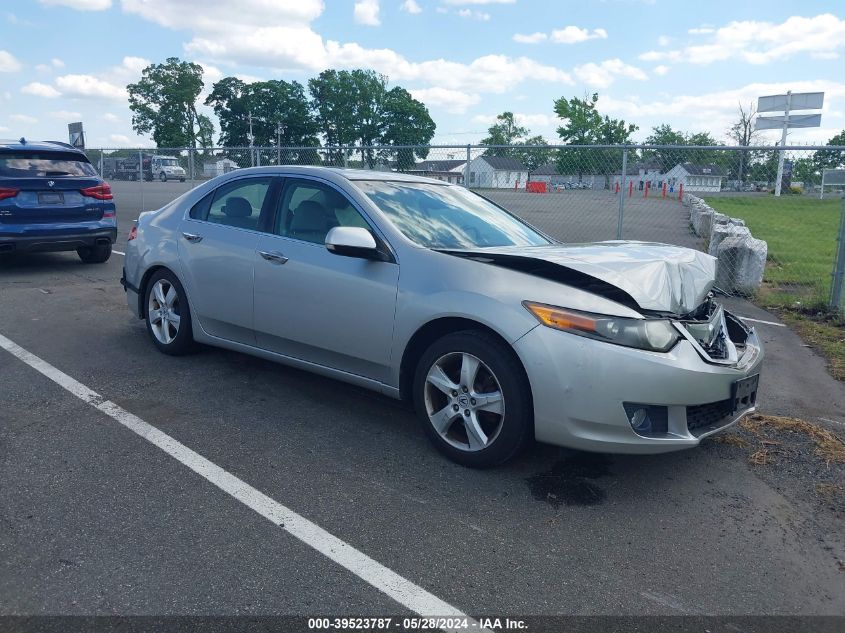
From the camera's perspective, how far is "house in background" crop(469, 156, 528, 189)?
11208 mm

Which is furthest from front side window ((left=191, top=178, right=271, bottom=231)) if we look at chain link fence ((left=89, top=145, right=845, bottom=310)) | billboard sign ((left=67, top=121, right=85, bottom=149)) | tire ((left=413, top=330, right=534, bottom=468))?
billboard sign ((left=67, top=121, right=85, bottom=149))

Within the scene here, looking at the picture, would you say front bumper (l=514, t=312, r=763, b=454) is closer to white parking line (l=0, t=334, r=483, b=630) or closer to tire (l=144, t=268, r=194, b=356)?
white parking line (l=0, t=334, r=483, b=630)

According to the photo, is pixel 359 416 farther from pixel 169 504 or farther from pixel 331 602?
pixel 331 602

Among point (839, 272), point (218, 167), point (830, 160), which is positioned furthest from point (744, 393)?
point (218, 167)

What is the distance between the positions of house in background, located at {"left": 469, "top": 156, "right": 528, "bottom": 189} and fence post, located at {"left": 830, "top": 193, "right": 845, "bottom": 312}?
4744 mm

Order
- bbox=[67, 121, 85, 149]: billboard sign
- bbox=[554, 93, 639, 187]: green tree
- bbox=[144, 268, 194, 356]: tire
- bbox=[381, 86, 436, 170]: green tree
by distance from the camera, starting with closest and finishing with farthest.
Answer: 1. bbox=[144, 268, 194, 356]: tire
2. bbox=[67, 121, 85, 149]: billboard sign
3. bbox=[554, 93, 639, 187]: green tree
4. bbox=[381, 86, 436, 170]: green tree

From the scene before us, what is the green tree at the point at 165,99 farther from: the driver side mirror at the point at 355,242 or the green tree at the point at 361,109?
the driver side mirror at the point at 355,242

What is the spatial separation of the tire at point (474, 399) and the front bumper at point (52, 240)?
721 centimetres

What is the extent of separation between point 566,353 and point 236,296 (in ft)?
8.35

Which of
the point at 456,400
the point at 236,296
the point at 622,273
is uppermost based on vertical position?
the point at 622,273

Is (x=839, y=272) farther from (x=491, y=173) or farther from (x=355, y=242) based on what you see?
(x=355, y=242)

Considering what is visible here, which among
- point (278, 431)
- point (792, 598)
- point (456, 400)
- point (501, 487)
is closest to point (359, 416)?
point (278, 431)

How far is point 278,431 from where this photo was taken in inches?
167

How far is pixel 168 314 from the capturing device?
5605mm
